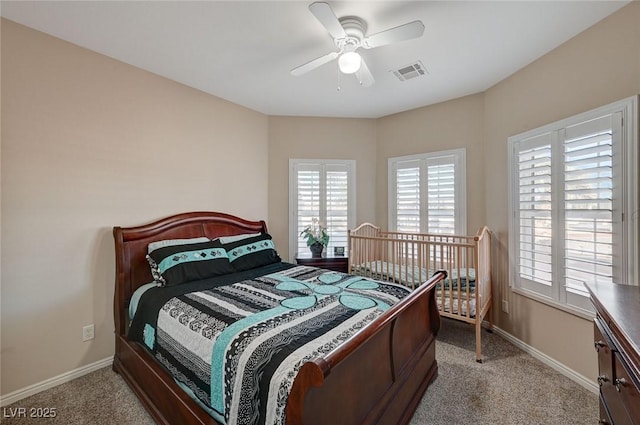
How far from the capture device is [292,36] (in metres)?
2.20

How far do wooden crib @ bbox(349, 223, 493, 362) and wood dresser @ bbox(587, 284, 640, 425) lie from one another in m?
1.23

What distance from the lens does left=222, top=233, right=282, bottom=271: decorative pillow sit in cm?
286

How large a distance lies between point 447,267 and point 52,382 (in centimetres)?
374

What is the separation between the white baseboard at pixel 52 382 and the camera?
79.0 inches

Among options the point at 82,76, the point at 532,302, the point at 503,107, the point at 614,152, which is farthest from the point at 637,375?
the point at 82,76

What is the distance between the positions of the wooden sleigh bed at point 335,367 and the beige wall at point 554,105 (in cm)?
112

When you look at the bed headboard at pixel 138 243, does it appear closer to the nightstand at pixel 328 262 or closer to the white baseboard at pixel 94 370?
the white baseboard at pixel 94 370

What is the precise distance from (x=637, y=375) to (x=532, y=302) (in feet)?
7.10

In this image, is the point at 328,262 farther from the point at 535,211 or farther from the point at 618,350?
the point at 618,350

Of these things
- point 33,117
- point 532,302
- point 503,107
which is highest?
point 503,107

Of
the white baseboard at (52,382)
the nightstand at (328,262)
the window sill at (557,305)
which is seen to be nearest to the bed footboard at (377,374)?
the window sill at (557,305)

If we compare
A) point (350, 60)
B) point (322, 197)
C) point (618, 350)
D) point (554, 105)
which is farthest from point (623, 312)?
point (322, 197)

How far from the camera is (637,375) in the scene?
0.82m

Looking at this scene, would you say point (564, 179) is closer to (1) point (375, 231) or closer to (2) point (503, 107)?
(2) point (503, 107)
